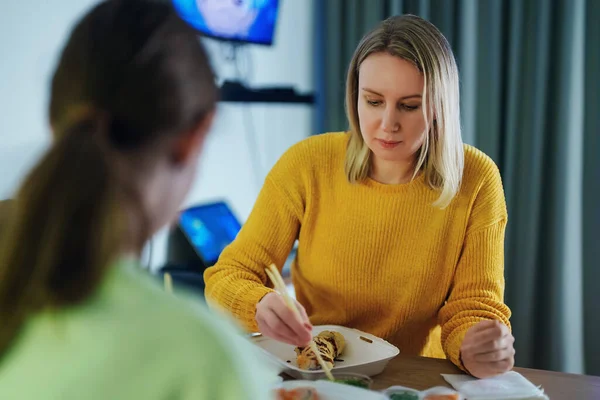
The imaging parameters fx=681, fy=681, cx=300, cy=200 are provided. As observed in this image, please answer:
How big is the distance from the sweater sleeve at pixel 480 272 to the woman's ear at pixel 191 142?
0.81 m

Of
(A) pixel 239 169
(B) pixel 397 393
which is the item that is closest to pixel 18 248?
(B) pixel 397 393

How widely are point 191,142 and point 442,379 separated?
0.76 m

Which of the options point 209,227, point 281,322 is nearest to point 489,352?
point 281,322

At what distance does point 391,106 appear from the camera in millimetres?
1426

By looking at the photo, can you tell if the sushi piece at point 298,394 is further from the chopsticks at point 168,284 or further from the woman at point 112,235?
the woman at point 112,235

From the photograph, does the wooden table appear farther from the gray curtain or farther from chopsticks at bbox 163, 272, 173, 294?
the gray curtain

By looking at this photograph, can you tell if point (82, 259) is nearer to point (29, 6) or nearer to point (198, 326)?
point (198, 326)

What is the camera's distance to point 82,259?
0.56 m

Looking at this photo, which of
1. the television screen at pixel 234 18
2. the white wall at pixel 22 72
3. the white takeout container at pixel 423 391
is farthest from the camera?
the television screen at pixel 234 18

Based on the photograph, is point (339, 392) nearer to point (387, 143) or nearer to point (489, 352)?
→ point (489, 352)

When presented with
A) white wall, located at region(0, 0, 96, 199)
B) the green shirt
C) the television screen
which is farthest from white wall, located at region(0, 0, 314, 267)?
the green shirt

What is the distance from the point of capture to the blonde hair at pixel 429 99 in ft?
4.65

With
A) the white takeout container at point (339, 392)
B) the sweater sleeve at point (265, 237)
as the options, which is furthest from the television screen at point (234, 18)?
the white takeout container at point (339, 392)

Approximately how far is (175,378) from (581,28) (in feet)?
8.64
